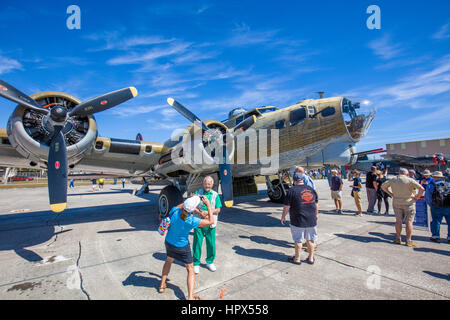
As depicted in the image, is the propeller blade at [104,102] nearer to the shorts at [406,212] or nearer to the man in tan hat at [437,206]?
the shorts at [406,212]

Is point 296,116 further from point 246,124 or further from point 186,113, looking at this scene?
point 186,113

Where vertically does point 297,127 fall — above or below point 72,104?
below

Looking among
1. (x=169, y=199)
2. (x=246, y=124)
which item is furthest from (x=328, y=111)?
(x=169, y=199)

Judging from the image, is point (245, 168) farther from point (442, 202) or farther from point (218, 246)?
point (442, 202)

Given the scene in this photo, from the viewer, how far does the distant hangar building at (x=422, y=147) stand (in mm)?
50531

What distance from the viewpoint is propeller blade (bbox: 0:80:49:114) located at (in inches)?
202

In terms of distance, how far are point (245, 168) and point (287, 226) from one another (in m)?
2.54

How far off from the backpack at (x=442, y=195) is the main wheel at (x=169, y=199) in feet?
22.9

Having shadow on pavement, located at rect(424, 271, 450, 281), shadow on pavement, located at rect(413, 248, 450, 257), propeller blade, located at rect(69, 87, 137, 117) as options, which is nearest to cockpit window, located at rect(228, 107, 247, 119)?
propeller blade, located at rect(69, 87, 137, 117)

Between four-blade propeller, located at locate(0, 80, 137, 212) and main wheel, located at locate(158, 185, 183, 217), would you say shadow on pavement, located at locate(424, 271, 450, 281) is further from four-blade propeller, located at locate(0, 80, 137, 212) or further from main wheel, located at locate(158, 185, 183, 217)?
four-blade propeller, located at locate(0, 80, 137, 212)

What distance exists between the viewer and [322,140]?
642 centimetres

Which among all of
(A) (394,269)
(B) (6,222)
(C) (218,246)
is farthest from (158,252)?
(B) (6,222)

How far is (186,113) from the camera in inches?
266
